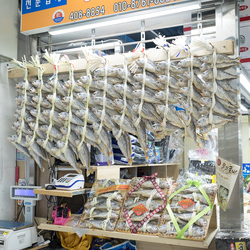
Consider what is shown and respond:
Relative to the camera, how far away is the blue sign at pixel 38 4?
337 cm

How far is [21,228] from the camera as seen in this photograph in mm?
3217

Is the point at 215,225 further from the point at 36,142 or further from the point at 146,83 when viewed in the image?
the point at 36,142

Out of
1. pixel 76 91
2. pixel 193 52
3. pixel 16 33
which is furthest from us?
pixel 16 33

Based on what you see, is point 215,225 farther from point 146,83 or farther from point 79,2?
point 79,2

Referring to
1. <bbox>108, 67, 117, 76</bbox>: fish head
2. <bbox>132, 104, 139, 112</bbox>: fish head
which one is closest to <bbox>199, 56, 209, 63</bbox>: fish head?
<bbox>132, 104, 139, 112</bbox>: fish head

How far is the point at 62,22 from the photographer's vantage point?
3312mm

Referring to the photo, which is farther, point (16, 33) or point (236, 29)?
point (16, 33)

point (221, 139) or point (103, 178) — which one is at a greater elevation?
point (221, 139)

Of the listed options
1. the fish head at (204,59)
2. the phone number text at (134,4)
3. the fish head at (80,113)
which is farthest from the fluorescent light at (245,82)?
the fish head at (80,113)

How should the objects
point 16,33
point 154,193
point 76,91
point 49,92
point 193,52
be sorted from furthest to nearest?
point 16,33 → point 49,92 → point 76,91 → point 154,193 → point 193,52

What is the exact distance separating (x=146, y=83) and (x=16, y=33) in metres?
2.03

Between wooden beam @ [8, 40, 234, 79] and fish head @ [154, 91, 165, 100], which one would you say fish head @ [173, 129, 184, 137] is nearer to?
fish head @ [154, 91, 165, 100]

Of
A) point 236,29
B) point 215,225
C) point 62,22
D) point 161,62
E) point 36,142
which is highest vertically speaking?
point 62,22

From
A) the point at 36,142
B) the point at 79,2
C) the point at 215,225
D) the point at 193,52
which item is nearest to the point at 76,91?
the point at 36,142
